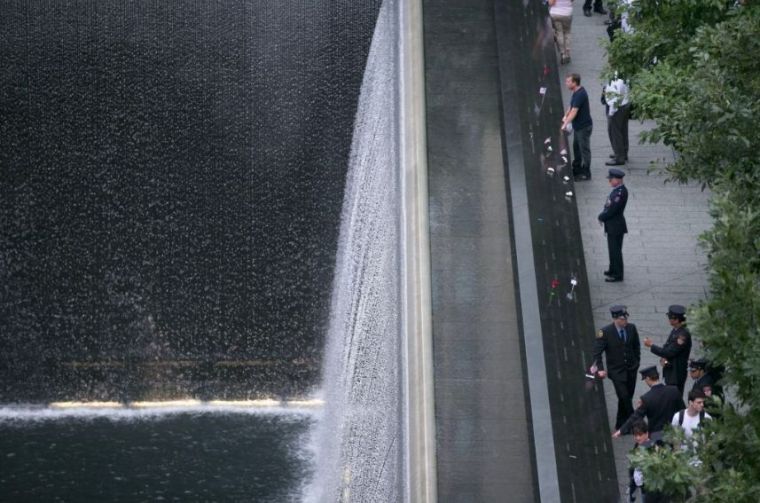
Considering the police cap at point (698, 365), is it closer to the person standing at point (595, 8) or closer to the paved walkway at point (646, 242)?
the paved walkway at point (646, 242)

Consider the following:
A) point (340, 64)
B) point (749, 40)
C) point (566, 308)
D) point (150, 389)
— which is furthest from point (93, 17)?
point (749, 40)

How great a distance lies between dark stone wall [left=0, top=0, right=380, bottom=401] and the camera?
24875 mm

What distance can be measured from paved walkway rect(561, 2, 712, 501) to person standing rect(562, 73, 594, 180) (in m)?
0.22

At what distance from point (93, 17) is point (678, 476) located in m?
17.8

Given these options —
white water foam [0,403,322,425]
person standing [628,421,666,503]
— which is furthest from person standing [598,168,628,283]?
white water foam [0,403,322,425]

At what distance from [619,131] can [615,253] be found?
8.31ft

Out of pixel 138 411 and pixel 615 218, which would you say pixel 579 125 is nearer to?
pixel 615 218

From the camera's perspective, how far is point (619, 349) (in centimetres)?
1673

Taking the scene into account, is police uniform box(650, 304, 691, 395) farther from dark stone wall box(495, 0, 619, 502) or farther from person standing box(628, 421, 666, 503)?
person standing box(628, 421, 666, 503)

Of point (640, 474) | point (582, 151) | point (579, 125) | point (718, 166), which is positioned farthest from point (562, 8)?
point (640, 474)

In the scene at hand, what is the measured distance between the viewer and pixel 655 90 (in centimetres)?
1673

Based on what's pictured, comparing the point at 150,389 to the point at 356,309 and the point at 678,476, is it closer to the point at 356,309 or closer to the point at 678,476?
the point at 356,309

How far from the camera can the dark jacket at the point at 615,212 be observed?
18734mm

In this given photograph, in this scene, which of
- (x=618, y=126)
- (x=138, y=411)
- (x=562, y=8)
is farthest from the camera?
(x=138, y=411)
